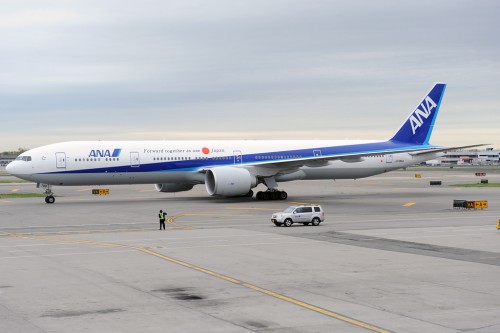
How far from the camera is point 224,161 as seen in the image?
68938 mm

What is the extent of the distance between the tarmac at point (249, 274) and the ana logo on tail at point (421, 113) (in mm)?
26525

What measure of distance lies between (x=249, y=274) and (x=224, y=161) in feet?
141

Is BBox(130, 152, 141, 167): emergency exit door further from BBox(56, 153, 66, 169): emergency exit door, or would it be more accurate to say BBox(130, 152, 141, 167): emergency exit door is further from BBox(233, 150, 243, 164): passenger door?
BBox(233, 150, 243, 164): passenger door

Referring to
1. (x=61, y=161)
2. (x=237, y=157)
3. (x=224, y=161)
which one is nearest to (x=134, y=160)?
(x=61, y=161)

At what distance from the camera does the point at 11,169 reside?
63.3 metres

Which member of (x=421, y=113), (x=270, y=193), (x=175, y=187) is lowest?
(x=270, y=193)

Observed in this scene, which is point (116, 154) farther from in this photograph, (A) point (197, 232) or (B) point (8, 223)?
(A) point (197, 232)

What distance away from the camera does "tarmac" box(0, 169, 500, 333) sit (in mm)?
18750

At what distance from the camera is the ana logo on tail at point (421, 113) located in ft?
251

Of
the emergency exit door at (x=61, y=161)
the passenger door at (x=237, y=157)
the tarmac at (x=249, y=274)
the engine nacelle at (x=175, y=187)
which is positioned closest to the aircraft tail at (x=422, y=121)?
the passenger door at (x=237, y=157)

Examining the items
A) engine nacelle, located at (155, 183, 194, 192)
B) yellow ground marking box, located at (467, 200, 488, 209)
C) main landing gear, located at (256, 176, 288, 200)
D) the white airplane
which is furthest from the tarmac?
engine nacelle, located at (155, 183, 194, 192)

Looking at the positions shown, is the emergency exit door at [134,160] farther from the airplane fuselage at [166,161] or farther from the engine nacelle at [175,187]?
the engine nacelle at [175,187]

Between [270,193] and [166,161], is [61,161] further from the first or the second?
[270,193]

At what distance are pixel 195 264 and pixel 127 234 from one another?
13.2 metres
